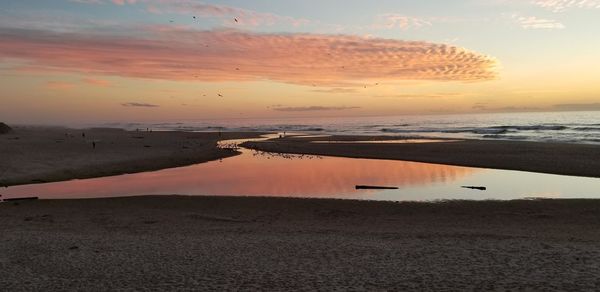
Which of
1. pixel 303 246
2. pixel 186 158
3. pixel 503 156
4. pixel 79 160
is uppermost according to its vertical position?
pixel 79 160

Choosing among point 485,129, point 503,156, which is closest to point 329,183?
point 503,156

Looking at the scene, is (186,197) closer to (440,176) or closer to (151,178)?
(151,178)

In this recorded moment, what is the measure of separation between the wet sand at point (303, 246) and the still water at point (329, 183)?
9.85 feet

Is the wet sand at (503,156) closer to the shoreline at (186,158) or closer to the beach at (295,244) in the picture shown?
the shoreline at (186,158)

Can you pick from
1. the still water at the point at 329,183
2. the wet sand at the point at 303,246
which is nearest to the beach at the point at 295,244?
the wet sand at the point at 303,246

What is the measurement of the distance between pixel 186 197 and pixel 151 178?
7.73 metres

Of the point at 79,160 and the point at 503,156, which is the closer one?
the point at 79,160

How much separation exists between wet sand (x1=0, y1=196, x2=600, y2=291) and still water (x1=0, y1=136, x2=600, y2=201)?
3.00 m

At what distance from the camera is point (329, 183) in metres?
25.2

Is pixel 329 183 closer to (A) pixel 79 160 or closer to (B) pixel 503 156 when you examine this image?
(B) pixel 503 156

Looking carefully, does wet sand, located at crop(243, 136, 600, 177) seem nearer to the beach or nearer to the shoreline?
the shoreline

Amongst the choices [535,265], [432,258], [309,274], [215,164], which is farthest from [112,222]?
[215,164]

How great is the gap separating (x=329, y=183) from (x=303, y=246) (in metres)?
13.3

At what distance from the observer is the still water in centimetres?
2150
